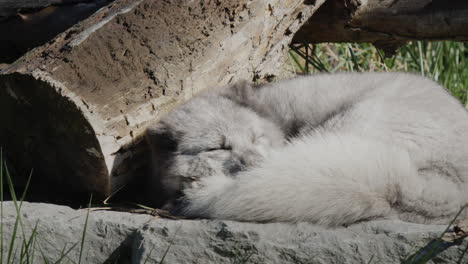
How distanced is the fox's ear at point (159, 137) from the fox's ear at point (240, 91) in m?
0.32

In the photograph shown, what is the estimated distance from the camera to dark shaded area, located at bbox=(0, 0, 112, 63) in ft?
10.1

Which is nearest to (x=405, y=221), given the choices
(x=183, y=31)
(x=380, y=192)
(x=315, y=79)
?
(x=380, y=192)

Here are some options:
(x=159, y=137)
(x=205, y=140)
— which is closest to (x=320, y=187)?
(x=205, y=140)

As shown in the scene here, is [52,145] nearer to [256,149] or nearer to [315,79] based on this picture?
[256,149]

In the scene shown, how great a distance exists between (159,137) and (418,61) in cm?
257

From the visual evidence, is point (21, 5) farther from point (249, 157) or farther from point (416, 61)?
point (416, 61)

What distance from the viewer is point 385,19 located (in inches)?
Result: 119

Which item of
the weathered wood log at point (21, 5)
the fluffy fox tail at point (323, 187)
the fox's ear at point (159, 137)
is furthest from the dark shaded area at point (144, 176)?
the weathered wood log at point (21, 5)

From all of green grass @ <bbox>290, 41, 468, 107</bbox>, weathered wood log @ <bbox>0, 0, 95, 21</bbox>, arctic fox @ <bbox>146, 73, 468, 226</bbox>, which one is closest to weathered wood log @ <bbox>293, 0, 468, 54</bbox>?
arctic fox @ <bbox>146, 73, 468, 226</bbox>

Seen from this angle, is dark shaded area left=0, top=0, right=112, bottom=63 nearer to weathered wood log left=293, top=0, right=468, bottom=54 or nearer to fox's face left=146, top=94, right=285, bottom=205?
fox's face left=146, top=94, right=285, bottom=205

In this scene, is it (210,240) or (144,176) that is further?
(144,176)

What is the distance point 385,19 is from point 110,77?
1471 mm

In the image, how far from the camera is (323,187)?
186 centimetres

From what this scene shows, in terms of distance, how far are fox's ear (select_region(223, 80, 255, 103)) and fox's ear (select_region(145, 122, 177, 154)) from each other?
1.05 ft
